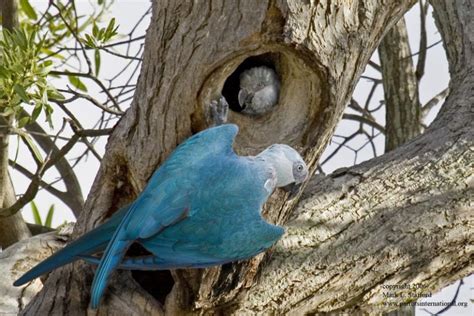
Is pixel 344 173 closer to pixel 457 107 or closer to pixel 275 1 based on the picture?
pixel 457 107

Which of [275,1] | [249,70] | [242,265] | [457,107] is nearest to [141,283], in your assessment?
[242,265]

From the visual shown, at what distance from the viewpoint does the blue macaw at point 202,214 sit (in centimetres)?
200

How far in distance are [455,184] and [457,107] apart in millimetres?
367

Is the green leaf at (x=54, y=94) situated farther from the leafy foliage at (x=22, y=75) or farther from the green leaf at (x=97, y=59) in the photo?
the green leaf at (x=97, y=59)

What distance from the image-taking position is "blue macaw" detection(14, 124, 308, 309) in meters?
2.00

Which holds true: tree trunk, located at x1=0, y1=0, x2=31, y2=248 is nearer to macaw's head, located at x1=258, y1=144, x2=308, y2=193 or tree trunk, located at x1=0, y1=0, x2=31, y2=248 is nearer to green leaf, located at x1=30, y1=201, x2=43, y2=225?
green leaf, located at x1=30, y1=201, x2=43, y2=225

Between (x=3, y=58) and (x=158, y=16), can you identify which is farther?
(x=3, y=58)

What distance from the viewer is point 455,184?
8.56 ft

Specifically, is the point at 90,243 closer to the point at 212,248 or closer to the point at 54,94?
the point at 212,248

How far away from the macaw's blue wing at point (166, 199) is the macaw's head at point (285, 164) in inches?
3.8

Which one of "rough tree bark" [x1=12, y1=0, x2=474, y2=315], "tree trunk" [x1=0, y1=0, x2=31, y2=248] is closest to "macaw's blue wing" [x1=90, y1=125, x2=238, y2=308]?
"rough tree bark" [x1=12, y1=0, x2=474, y2=315]

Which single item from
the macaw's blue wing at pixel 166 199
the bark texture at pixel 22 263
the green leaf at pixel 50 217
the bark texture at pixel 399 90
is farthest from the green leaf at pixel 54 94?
the bark texture at pixel 399 90

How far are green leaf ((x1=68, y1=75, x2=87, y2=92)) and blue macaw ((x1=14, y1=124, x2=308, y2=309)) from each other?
5.17ft

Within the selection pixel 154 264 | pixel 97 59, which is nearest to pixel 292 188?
pixel 154 264
